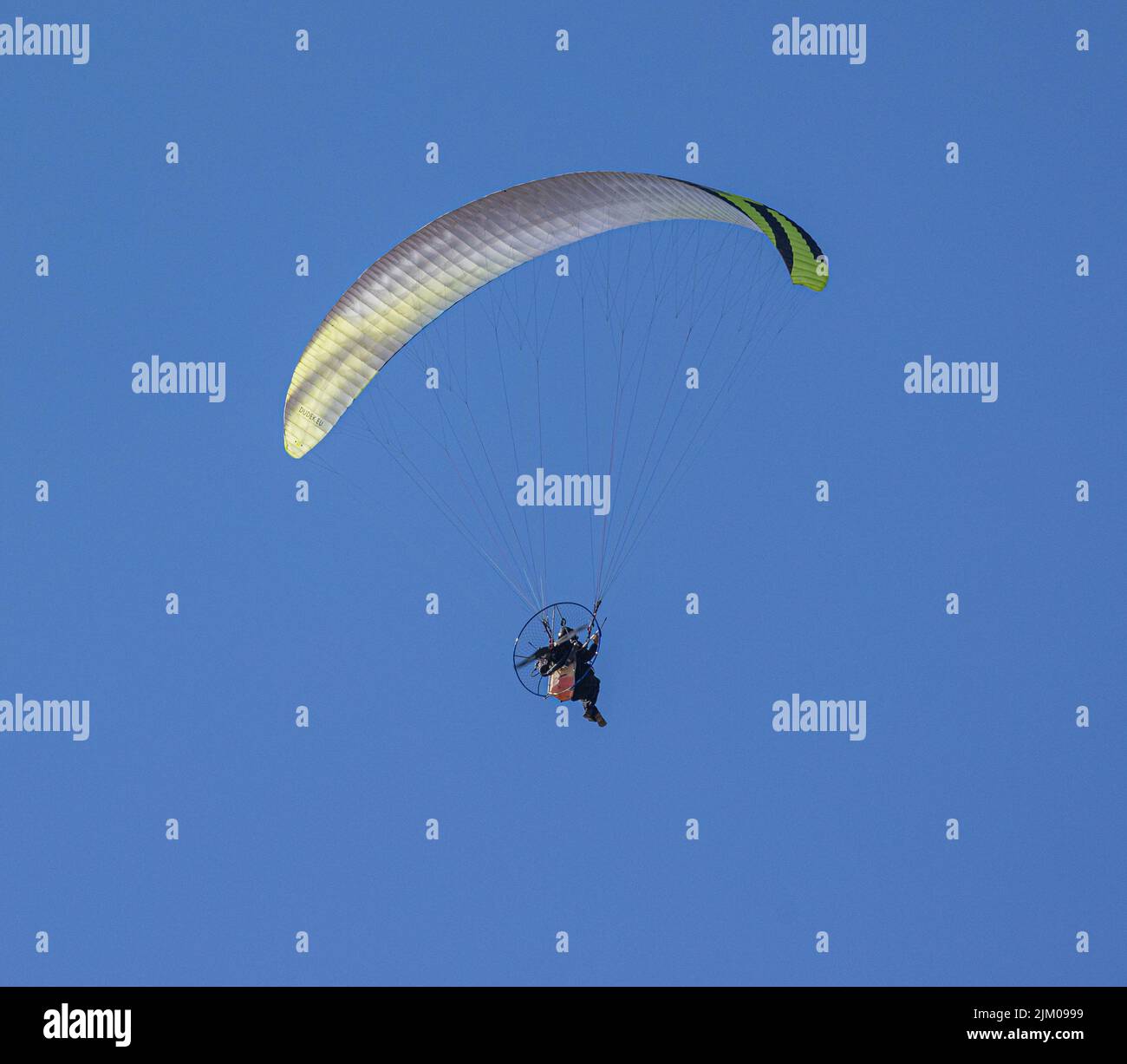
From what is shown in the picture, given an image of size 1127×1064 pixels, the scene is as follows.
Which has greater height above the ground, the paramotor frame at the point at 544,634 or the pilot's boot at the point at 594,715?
the paramotor frame at the point at 544,634

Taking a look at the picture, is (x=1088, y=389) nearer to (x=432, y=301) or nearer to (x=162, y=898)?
(x=432, y=301)

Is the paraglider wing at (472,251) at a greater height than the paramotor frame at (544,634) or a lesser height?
greater

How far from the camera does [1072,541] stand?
645 centimetres

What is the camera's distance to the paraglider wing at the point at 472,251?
17.2ft

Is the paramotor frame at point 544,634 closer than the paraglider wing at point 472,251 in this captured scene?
No

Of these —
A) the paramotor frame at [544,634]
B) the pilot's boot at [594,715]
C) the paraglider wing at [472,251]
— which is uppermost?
the paraglider wing at [472,251]

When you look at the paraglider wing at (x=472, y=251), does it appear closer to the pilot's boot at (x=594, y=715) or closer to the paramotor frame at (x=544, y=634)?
the paramotor frame at (x=544, y=634)

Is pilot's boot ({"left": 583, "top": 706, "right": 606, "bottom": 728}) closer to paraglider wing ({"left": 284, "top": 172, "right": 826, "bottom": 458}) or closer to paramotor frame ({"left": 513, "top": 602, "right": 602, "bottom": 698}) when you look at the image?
paramotor frame ({"left": 513, "top": 602, "right": 602, "bottom": 698})

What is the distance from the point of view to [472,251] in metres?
5.36

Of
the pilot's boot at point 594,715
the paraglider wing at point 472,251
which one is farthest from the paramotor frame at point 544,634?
the paraglider wing at point 472,251

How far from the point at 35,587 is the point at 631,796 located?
3564 millimetres

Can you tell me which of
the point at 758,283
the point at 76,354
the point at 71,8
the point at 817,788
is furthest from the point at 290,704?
the point at 71,8

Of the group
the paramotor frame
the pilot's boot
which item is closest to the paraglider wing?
the paramotor frame

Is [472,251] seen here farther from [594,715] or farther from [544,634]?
[594,715]
